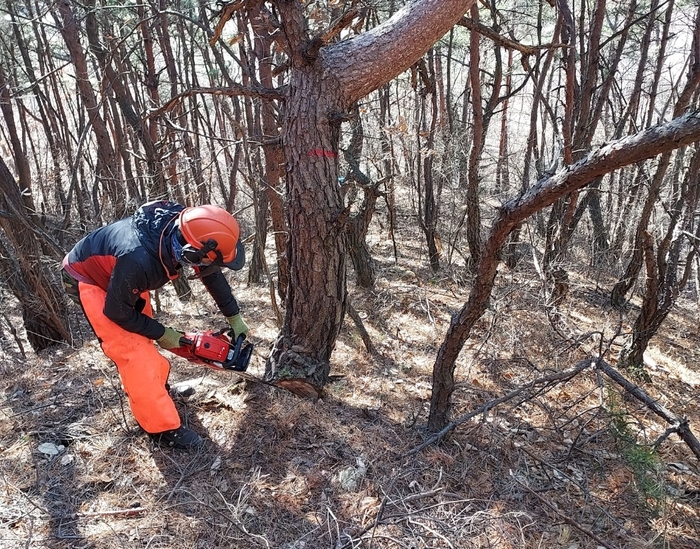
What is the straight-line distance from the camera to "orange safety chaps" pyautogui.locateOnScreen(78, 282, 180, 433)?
291 cm

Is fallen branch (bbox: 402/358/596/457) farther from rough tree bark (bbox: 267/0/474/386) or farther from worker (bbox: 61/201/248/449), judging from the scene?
worker (bbox: 61/201/248/449)

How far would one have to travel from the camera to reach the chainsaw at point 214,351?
3088mm

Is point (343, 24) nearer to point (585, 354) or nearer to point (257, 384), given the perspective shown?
point (257, 384)

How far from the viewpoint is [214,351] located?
310cm

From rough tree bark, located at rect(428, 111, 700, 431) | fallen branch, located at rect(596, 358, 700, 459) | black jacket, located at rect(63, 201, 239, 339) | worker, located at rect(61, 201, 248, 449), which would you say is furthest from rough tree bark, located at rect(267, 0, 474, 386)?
fallen branch, located at rect(596, 358, 700, 459)

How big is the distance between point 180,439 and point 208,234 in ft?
4.37

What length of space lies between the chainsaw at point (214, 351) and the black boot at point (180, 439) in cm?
46

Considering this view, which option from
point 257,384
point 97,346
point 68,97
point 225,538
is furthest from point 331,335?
point 68,97

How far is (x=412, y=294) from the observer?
263 inches

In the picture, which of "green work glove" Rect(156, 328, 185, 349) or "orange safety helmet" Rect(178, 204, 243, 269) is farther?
"green work glove" Rect(156, 328, 185, 349)

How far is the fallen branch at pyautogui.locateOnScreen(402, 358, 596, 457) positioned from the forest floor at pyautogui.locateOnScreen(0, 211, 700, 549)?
0.08 metres

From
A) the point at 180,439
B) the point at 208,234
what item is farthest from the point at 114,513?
the point at 208,234

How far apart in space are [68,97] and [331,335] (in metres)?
11.8

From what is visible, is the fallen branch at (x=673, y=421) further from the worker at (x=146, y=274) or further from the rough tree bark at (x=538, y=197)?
the worker at (x=146, y=274)
